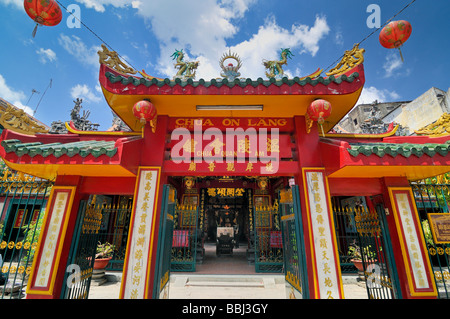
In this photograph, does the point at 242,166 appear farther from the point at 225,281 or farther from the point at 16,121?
the point at 225,281

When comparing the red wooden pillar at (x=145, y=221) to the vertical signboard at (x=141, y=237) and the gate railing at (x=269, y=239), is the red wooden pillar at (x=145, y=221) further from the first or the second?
the gate railing at (x=269, y=239)

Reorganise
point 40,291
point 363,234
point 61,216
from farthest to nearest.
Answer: point 363,234
point 61,216
point 40,291

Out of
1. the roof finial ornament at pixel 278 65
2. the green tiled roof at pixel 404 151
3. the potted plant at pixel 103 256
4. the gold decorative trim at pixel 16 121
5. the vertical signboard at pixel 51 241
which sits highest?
the roof finial ornament at pixel 278 65

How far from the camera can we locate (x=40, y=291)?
14.0 feet

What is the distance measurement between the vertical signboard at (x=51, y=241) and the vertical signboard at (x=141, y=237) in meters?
1.37

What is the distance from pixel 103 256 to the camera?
9305 mm

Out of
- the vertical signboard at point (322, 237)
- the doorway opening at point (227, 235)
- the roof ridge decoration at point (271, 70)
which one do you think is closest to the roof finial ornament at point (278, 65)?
the roof ridge decoration at point (271, 70)

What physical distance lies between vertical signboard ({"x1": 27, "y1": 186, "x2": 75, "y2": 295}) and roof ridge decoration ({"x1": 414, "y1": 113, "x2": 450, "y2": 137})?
26.8 ft

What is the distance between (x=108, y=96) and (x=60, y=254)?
3333 mm

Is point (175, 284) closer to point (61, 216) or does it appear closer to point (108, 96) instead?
point (61, 216)

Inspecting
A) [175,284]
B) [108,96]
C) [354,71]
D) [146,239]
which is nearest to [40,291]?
[146,239]

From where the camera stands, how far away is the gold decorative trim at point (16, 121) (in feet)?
15.2

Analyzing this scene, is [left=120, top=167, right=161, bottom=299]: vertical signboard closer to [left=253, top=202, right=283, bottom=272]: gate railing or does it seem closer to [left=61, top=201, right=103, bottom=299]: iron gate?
[left=61, top=201, right=103, bottom=299]: iron gate

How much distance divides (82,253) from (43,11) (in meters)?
Answer: 4.84
